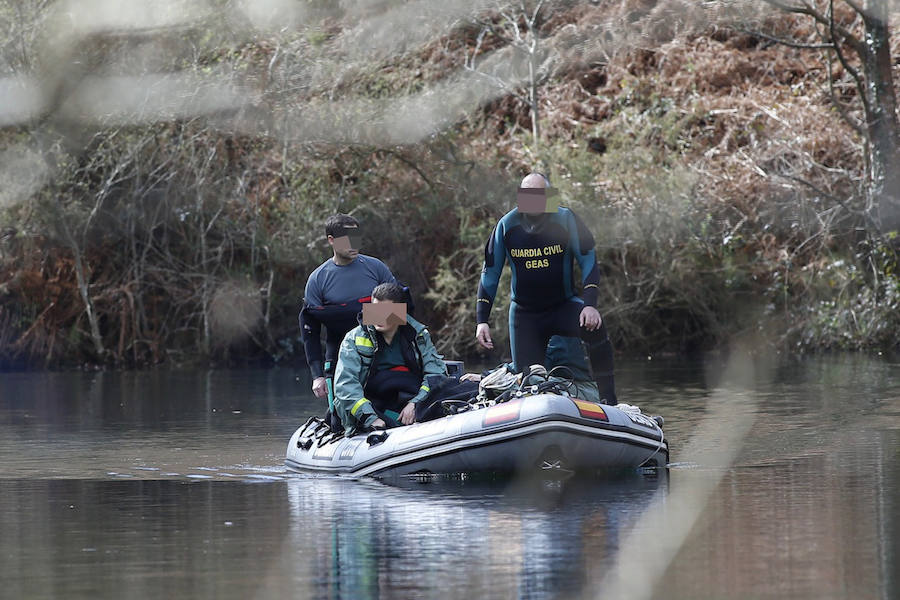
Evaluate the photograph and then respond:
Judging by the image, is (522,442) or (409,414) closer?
(522,442)

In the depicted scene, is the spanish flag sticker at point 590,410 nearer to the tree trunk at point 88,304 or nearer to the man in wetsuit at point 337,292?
the man in wetsuit at point 337,292

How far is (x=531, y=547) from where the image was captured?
8148 mm

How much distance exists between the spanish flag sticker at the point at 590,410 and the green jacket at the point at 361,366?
1.08 metres

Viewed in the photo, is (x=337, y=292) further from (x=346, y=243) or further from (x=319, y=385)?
(x=319, y=385)

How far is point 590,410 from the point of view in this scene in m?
11.1

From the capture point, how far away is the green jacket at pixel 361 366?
1150 cm

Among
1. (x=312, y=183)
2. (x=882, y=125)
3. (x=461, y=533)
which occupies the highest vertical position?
(x=882, y=125)

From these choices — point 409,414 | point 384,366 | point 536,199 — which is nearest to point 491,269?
point 536,199

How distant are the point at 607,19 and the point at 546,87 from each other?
168 cm

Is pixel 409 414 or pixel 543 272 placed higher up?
pixel 543 272

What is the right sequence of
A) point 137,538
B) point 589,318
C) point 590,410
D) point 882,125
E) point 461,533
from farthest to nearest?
Answer: 1. point 882,125
2. point 589,318
3. point 590,410
4. point 137,538
5. point 461,533

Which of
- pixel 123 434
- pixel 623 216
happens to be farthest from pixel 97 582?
pixel 623 216

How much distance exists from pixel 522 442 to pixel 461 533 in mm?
2257

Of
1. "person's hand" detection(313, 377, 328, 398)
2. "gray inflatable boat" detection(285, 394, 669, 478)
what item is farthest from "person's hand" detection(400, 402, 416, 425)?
"person's hand" detection(313, 377, 328, 398)
